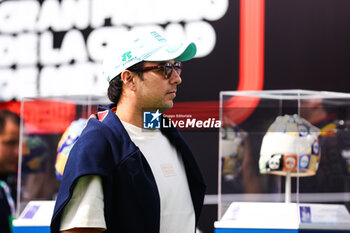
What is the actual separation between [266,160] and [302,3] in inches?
52.5

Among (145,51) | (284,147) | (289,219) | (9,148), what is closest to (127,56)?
(145,51)

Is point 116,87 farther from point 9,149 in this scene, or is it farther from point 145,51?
point 9,149

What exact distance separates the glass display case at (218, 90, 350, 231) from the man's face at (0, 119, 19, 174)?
75.7 inches

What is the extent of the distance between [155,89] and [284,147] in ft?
5.93

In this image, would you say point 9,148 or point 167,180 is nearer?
point 167,180

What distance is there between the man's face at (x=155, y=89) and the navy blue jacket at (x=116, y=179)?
0.68 ft

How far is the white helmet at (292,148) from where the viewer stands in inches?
132

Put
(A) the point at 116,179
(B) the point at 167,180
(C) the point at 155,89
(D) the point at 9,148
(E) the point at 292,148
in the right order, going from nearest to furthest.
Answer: (A) the point at 116,179, (B) the point at 167,180, (C) the point at 155,89, (E) the point at 292,148, (D) the point at 9,148

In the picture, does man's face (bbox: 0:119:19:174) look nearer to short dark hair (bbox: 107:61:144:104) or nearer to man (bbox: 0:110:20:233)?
man (bbox: 0:110:20:233)

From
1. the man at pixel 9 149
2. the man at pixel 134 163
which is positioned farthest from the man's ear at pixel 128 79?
the man at pixel 9 149

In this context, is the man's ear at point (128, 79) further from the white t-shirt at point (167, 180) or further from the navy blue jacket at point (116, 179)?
the navy blue jacket at point (116, 179)

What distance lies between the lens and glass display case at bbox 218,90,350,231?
133 inches

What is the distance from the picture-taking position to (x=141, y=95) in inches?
67.3

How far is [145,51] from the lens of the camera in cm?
167
